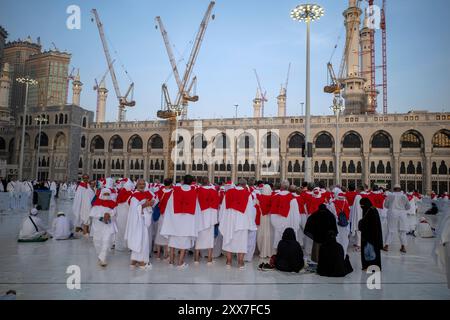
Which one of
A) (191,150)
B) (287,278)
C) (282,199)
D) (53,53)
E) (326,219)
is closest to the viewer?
(287,278)

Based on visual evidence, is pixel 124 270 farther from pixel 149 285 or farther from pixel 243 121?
pixel 243 121

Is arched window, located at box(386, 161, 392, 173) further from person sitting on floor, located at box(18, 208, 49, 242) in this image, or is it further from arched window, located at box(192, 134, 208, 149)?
person sitting on floor, located at box(18, 208, 49, 242)

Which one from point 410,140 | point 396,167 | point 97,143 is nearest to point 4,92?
point 97,143

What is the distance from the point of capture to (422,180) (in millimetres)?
36188

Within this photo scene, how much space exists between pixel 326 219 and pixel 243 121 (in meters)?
37.8

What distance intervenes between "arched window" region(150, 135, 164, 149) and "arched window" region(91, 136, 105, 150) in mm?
8316

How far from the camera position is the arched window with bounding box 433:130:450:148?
1438 inches

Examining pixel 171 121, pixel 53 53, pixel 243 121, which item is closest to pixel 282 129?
pixel 243 121

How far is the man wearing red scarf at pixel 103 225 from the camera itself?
6.26 meters

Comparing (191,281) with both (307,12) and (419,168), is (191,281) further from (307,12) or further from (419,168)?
(419,168)

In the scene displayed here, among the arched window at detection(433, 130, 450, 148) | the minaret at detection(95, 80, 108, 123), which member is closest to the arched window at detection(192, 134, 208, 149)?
the minaret at detection(95, 80, 108, 123)

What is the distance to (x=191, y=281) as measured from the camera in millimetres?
5285

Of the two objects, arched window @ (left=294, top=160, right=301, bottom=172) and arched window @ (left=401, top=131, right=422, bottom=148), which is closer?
arched window @ (left=401, top=131, right=422, bottom=148)

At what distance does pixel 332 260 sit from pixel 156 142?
44979 mm
